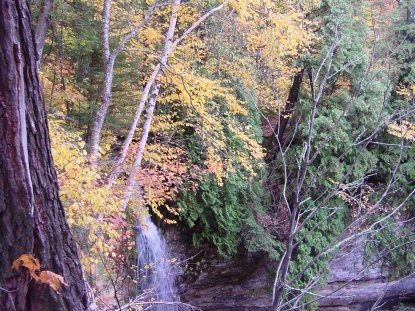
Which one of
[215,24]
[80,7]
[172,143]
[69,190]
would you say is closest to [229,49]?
[215,24]

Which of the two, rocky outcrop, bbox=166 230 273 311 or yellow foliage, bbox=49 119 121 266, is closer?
yellow foliage, bbox=49 119 121 266

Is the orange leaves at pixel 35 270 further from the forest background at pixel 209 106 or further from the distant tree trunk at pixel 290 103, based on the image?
the distant tree trunk at pixel 290 103

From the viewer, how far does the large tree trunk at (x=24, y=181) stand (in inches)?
61.0

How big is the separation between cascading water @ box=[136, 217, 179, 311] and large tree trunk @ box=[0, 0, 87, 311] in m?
6.09

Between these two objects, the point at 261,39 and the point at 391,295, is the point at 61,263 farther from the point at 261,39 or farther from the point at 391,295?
the point at 391,295

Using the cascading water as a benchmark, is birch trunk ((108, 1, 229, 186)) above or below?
above

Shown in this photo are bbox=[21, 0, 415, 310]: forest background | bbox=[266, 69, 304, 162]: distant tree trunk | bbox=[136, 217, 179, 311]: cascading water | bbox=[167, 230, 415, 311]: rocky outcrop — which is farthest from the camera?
bbox=[266, 69, 304, 162]: distant tree trunk

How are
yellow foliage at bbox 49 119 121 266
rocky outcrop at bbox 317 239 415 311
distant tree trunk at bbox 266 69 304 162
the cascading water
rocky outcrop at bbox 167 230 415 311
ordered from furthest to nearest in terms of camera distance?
rocky outcrop at bbox 317 239 415 311, distant tree trunk at bbox 266 69 304 162, rocky outcrop at bbox 167 230 415 311, the cascading water, yellow foliage at bbox 49 119 121 266

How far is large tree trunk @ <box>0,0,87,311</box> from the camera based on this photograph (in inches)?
61.0

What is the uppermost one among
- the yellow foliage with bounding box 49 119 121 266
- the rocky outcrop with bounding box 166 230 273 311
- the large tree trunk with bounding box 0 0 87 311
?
the large tree trunk with bounding box 0 0 87 311

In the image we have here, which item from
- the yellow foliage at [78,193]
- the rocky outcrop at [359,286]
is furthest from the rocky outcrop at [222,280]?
the yellow foliage at [78,193]

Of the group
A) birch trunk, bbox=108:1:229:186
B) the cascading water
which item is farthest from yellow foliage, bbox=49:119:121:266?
the cascading water

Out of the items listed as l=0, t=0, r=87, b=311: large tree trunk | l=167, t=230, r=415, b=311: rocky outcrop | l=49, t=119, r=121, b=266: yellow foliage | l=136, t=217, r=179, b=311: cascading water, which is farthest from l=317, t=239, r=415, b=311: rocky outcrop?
l=0, t=0, r=87, b=311: large tree trunk

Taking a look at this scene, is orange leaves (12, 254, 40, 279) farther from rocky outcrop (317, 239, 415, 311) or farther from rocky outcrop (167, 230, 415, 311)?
rocky outcrop (317, 239, 415, 311)
